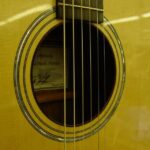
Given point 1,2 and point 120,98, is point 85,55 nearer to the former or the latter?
point 120,98

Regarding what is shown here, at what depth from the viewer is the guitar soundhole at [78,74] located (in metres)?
0.75

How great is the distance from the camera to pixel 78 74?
84cm

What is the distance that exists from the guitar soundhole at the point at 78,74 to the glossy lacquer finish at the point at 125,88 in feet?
0.16

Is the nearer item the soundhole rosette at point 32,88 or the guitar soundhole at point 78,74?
the soundhole rosette at point 32,88

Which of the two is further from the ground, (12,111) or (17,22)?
(17,22)

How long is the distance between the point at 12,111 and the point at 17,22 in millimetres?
172

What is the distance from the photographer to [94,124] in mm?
714

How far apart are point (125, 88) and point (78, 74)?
0.14m

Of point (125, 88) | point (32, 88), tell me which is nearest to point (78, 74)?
point (125, 88)

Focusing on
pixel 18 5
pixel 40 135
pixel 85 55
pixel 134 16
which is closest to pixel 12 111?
pixel 40 135

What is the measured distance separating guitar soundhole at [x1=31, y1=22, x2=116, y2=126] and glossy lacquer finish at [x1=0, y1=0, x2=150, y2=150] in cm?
5

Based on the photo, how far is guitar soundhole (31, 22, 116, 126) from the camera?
754 millimetres

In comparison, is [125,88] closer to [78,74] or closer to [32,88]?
[78,74]

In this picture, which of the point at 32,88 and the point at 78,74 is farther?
the point at 78,74
